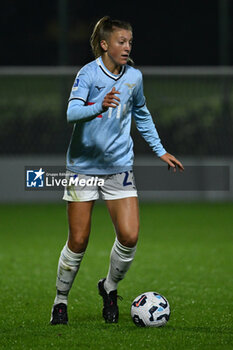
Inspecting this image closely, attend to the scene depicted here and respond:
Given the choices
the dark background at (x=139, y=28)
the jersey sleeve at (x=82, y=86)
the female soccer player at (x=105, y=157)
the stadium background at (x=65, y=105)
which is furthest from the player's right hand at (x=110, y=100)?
the dark background at (x=139, y=28)

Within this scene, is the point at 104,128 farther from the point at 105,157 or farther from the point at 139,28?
the point at 139,28

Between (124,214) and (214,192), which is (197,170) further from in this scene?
(124,214)

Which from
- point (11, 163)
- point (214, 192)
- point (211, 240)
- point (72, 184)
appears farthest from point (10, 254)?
point (214, 192)

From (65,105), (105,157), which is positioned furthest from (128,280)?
(65,105)

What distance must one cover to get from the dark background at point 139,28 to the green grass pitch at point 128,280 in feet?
14.1

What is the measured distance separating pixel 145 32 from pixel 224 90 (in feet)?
8.80

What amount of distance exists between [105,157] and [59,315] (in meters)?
1.11

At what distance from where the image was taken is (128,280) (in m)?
7.66

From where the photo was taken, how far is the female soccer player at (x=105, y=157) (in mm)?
5406

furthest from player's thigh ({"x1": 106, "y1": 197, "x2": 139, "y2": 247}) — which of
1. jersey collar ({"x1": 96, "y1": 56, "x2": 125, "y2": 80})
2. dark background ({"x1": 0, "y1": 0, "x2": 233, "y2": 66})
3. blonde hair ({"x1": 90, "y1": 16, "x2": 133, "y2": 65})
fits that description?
dark background ({"x1": 0, "y1": 0, "x2": 233, "y2": 66})

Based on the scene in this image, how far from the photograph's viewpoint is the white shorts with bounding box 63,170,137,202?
17.9ft

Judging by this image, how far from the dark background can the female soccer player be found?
36.7 ft

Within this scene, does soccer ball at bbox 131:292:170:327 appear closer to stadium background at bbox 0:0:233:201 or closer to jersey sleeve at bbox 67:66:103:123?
jersey sleeve at bbox 67:66:103:123

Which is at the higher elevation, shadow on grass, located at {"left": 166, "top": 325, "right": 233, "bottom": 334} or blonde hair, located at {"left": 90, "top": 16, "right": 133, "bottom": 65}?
blonde hair, located at {"left": 90, "top": 16, "right": 133, "bottom": 65}
